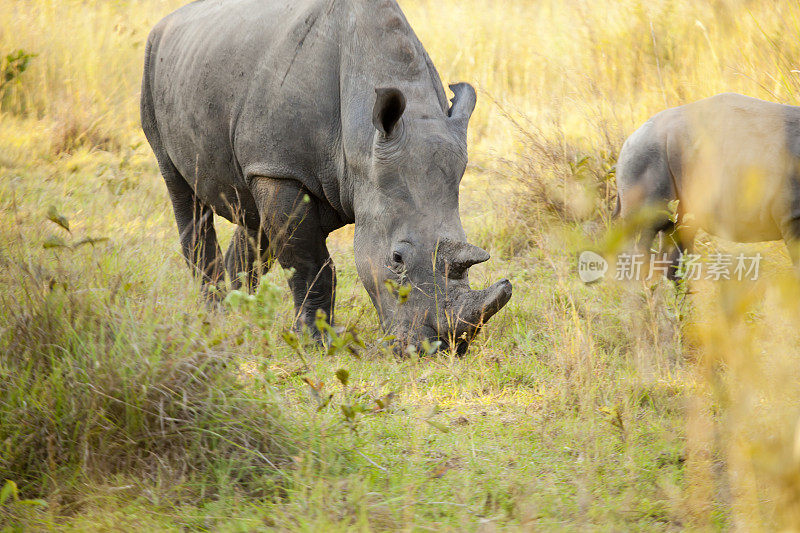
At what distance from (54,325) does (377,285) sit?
1546 millimetres

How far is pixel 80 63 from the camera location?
9125 mm

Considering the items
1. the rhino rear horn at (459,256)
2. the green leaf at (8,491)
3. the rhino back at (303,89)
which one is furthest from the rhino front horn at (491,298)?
the green leaf at (8,491)

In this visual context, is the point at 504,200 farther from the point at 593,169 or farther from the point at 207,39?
the point at 207,39

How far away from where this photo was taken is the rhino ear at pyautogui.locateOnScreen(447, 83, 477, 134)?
395 cm

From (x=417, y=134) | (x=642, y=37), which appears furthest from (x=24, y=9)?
(x=417, y=134)

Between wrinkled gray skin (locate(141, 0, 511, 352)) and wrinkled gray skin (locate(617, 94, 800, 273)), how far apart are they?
144 centimetres

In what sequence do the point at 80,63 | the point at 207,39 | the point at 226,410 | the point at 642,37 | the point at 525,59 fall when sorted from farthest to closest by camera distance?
the point at 525,59 → the point at 80,63 → the point at 642,37 → the point at 207,39 → the point at 226,410

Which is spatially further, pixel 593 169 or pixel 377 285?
pixel 593 169

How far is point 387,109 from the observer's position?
143 inches

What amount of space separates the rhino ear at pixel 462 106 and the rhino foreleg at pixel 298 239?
832 millimetres

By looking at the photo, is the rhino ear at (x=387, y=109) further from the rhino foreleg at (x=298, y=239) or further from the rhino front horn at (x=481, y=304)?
the rhino front horn at (x=481, y=304)

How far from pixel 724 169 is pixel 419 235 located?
2072 millimetres

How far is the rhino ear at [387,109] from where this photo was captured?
11.7 feet

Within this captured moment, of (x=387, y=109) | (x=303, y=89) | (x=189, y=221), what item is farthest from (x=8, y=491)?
(x=189, y=221)
